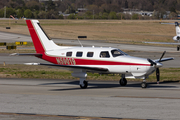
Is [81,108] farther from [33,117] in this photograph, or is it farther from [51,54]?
[51,54]

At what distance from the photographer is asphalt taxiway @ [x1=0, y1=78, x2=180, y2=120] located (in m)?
12.3

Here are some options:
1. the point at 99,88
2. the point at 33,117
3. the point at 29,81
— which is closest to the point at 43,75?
the point at 29,81

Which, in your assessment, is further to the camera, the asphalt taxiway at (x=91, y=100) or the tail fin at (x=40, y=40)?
the tail fin at (x=40, y=40)

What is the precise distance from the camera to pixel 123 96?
1650 cm

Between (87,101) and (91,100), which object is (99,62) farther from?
(87,101)

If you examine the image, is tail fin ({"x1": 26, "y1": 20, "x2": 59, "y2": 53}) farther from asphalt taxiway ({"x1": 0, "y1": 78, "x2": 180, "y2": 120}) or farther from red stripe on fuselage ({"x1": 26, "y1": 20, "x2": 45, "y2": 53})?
asphalt taxiway ({"x1": 0, "y1": 78, "x2": 180, "y2": 120})

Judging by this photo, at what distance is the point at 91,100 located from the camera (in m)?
15.3

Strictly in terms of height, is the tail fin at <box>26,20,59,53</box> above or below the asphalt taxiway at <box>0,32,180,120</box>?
above

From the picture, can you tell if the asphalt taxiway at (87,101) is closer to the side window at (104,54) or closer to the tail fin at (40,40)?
the side window at (104,54)

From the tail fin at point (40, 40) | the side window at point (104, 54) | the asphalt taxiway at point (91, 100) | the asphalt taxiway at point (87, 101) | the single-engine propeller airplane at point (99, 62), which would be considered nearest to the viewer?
the asphalt taxiway at point (87, 101)

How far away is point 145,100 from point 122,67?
4662mm

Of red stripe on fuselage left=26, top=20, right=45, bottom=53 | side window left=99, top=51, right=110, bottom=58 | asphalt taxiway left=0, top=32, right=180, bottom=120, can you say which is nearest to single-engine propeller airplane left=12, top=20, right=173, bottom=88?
Result: side window left=99, top=51, right=110, bottom=58

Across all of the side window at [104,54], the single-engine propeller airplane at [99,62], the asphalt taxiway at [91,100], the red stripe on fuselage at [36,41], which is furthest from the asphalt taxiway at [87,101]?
the red stripe on fuselage at [36,41]

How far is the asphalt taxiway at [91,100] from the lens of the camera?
40.4ft
